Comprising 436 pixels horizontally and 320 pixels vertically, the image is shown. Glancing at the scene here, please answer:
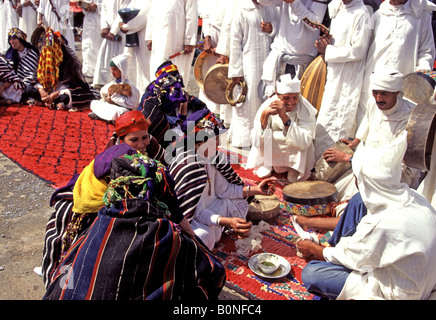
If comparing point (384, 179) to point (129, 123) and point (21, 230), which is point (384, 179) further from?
point (21, 230)

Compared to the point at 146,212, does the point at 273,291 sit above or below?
below

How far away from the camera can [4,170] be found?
4.55 metres

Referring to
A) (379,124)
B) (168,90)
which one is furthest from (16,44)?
(379,124)

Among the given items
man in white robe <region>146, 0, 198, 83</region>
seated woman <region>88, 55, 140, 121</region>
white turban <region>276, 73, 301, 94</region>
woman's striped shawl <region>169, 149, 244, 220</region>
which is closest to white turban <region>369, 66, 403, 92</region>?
white turban <region>276, 73, 301, 94</region>

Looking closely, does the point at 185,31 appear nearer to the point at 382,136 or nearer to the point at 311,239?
the point at 382,136

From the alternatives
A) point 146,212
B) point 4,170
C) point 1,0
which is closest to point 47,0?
point 1,0

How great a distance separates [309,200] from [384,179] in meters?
1.25

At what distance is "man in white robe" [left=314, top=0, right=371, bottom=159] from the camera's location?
14.7 ft

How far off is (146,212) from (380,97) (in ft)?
8.51

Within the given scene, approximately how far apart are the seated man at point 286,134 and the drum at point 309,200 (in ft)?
3.03

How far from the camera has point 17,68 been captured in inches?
278

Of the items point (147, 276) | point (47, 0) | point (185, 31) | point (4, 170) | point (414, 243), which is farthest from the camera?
point (47, 0)

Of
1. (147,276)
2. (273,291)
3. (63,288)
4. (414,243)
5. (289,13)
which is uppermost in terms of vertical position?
(289,13)

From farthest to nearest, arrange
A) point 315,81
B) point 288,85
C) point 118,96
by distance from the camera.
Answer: point 118,96
point 315,81
point 288,85
